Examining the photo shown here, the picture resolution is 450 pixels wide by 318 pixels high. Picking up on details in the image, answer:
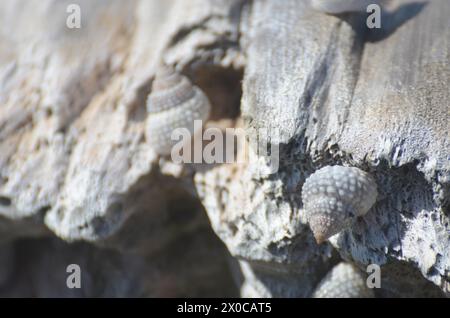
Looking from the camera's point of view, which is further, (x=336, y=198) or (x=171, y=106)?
(x=171, y=106)

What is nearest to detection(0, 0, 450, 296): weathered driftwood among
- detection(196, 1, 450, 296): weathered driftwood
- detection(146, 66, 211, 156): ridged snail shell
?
detection(196, 1, 450, 296): weathered driftwood

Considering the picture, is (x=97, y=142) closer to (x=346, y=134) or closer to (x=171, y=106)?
(x=171, y=106)

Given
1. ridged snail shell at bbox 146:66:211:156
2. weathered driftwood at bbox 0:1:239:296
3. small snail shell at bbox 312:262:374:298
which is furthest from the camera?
weathered driftwood at bbox 0:1:239:296

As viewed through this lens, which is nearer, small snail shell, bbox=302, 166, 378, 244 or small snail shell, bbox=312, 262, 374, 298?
small snail shell, bbox=302, 166, 378, 244

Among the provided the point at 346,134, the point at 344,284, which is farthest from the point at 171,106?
the point at 344,284

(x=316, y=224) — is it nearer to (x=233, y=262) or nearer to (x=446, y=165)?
(x=446, y=165)

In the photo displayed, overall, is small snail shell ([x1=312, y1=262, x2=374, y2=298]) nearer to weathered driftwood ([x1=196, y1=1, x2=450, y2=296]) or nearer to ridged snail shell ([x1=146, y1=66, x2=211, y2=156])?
weathered driftwood ([x1=196, y1=1, x2=450, y2=296])

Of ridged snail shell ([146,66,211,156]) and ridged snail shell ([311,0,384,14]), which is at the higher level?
ridged snail shell ([311,0,384,14])
